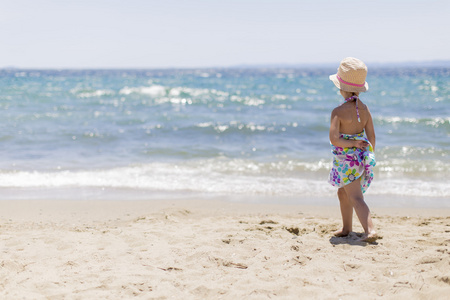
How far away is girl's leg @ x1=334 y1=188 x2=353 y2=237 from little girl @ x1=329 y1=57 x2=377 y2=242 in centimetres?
11

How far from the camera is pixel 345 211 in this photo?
4375mm

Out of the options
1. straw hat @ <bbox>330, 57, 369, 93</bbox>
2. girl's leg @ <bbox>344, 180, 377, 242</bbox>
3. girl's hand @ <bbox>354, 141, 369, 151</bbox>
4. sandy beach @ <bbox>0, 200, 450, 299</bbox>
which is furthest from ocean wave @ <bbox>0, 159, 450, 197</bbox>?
straw hat @ <bbox>330, 57, 369, 93</bbox>

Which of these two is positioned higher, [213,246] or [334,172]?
[334,172]

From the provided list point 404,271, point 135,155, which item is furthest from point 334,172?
point 135,155

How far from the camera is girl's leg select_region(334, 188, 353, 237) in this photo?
14.2ft

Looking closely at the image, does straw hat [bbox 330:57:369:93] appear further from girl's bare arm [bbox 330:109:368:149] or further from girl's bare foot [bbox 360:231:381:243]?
girl's bare foot [bbox 360:231:381:243]

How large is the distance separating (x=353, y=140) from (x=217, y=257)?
153 centimetres

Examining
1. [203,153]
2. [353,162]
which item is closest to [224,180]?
[203,153]

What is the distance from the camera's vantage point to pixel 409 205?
6.20 meters

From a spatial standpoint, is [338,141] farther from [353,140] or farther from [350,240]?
[350,240]

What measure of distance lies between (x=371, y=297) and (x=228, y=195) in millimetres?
3834

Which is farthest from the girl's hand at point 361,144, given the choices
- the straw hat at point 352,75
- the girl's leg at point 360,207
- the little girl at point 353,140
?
the straw hat at point 352,75

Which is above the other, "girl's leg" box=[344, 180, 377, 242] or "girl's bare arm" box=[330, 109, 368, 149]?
"girl's bare arm" box=[330, 109, 368, 149]

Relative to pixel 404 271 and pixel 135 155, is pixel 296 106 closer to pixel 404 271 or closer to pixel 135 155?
pixel 135 155
